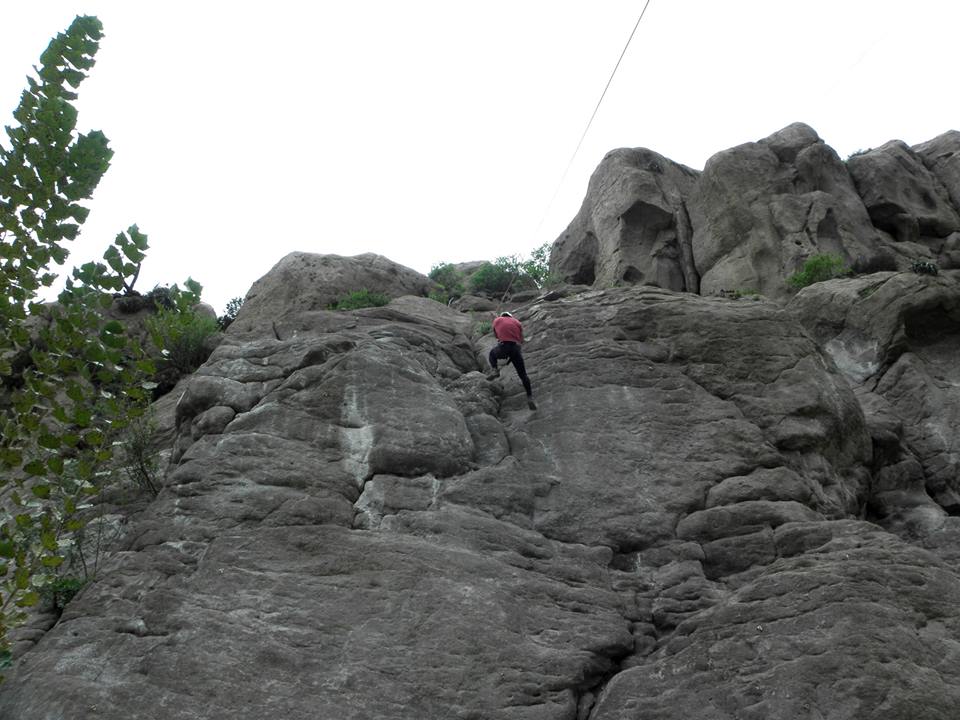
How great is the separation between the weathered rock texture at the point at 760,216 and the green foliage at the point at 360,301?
7107mm

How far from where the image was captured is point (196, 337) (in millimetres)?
18703

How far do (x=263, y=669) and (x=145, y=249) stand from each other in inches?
183

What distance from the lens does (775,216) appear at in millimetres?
23766

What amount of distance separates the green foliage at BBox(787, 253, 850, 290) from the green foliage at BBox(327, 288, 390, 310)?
10731 mm

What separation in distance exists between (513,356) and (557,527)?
3897 millimetres

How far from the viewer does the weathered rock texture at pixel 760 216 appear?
23.2 metres

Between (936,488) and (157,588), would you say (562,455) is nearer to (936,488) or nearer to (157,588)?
(157,588)

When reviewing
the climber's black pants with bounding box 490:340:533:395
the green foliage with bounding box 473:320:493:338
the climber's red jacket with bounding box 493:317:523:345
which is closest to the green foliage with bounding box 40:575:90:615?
the climber's black pants with bounding box 490:340:533:395

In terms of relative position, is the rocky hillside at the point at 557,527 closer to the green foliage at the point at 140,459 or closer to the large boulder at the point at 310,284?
the green foliage at the point at 140,459

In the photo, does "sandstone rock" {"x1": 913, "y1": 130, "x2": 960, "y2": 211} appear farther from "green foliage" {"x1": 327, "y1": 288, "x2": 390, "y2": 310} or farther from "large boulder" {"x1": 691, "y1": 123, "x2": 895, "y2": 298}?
"green foliage" {"x1": 327, "y1": 288, "x2": 390, "y2": 310}

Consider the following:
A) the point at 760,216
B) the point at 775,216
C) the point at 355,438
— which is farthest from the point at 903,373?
the point at 355,438

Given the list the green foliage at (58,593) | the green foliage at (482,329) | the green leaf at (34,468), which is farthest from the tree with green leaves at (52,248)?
the green foliage at (482,329)

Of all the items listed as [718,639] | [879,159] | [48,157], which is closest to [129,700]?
[48,157]

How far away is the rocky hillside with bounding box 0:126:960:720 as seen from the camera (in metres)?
8.58
